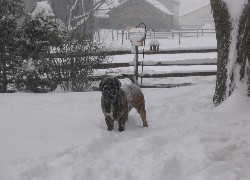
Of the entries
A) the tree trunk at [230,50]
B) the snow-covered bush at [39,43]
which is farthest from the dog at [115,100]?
the snow-covered bush at [39,43]

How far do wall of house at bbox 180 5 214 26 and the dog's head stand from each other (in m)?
74.2

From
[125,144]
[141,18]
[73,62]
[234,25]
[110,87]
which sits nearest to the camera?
[125,144]

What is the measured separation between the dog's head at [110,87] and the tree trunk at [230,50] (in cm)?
217

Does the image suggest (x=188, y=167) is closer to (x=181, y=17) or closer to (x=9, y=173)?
(x=9, y=173)

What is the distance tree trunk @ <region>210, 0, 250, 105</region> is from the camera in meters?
6.15

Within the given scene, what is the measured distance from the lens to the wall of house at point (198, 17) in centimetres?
7700

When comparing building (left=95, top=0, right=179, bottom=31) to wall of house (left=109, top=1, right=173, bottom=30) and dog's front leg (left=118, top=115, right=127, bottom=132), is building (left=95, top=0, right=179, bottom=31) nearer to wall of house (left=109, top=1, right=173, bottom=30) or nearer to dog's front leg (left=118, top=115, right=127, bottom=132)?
wall of house (left=109, top=1, right=173, bottom=30)

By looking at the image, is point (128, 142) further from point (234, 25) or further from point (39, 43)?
point (39, 43)

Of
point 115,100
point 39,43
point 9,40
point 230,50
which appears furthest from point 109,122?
point 9,40

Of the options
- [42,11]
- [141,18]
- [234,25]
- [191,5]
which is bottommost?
[234,25]

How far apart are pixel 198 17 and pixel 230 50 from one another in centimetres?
7413

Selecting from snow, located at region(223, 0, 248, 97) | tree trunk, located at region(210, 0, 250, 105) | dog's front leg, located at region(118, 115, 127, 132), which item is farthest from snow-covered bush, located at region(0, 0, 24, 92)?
snow, located at region(223, 0, 248, 97)

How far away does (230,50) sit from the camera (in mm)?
6348

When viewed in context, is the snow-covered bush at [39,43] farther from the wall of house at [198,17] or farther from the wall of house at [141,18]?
the wall of house at [198,17]
